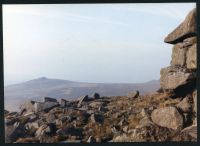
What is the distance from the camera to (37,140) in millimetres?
14812

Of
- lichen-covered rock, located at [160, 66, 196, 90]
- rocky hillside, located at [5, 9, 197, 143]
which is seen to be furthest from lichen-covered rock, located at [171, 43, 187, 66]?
lichen-covered rock, located at [160, 66, 196, 90]

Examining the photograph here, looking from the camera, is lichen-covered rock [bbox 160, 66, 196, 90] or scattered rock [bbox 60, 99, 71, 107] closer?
lichen-covered rock [bbox 160, 66, 196, 90]

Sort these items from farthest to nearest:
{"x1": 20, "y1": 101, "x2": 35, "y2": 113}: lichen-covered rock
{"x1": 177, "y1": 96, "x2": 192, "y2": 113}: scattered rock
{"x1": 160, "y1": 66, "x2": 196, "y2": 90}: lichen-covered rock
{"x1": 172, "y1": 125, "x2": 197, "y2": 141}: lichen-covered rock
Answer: {"x1": 20, "y1": 101, "x2": 35, "y2": 113}: lichen-covered rock
{"x1": 160, "y1": 66, "x2": 196, "y2": 90}: lichen-covered rock
{"x1": 177, "y1": 96, "x2": 192, "y2": 113}: scattered rock
{"x1": 172, "y1": 125, "x2": 197, "y2": 141}: lichen-covered rock

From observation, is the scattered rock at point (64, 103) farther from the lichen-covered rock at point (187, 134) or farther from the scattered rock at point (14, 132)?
the lichen-covered rock at point (187, 134)

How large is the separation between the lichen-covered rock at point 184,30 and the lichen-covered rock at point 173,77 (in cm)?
80

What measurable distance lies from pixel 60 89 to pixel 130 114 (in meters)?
2.04

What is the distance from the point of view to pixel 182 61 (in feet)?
51.7

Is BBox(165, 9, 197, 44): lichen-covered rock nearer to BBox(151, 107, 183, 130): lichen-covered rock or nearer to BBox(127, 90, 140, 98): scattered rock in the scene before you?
BBox(127, 90, 140, 98): scattered rock


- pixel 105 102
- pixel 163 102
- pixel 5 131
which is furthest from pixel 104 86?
pixel 5 131

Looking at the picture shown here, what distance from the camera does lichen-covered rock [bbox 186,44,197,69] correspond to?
596 inches

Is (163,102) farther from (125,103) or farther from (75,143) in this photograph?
(75,143)

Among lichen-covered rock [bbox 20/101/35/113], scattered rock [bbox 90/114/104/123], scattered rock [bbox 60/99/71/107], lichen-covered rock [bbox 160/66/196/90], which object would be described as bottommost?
scattered rock [bbox 90/114/104/123]

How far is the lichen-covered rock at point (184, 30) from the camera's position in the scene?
15195 mm

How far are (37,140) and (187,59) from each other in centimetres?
461
